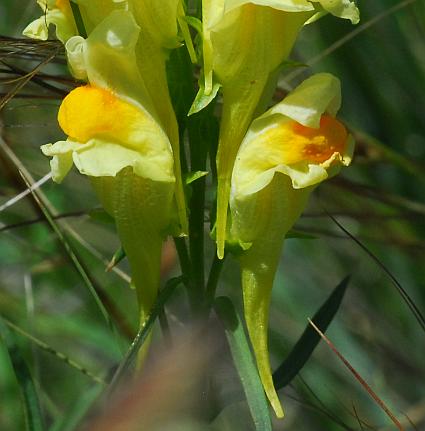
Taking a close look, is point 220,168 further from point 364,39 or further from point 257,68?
point 364,39

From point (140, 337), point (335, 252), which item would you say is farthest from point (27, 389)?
point (335, 252)

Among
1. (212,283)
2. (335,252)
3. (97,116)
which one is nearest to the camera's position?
(97,116)

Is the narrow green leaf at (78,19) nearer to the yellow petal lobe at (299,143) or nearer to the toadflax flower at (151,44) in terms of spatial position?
the toadflax flower at (151,44)

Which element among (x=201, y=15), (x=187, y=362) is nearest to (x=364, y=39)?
(x=201, y=15)

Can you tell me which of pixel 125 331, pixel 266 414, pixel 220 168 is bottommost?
pixel 125 331

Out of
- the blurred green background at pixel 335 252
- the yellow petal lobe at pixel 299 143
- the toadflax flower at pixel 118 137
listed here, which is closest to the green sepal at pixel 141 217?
the toadflax flower at pixel 118 137

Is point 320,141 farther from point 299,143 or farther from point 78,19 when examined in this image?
point 78,19

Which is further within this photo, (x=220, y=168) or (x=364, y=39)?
(x=364, y=39)
